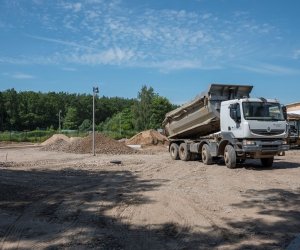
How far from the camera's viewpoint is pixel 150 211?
29.6 ft

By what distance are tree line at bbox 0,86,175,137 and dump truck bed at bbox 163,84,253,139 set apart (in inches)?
2472

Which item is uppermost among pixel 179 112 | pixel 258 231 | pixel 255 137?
pixel 179 112

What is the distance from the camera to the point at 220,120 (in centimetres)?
1806

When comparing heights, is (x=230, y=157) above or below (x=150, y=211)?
above

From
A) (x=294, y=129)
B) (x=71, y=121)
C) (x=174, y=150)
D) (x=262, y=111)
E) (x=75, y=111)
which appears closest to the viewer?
(x=262, y=111)

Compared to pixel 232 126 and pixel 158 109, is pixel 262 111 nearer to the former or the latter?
pixel 232 126

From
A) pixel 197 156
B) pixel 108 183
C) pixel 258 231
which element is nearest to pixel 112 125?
pixel 197 156

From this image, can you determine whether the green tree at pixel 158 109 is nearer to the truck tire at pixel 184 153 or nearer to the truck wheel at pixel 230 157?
the truck tire at pixel 184 153

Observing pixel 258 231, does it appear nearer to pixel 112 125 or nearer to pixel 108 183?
pixel 108 183

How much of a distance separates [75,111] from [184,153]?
362ft

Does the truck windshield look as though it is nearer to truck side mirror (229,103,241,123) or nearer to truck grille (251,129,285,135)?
truck side mirror (229,103,241,123)

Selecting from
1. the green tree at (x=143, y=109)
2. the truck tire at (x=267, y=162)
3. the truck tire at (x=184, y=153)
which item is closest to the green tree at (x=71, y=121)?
the green tree at (x=143, y=109)

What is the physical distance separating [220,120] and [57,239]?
39.7 ft

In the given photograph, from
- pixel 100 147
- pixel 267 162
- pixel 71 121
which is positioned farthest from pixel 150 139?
pixel 71 121
